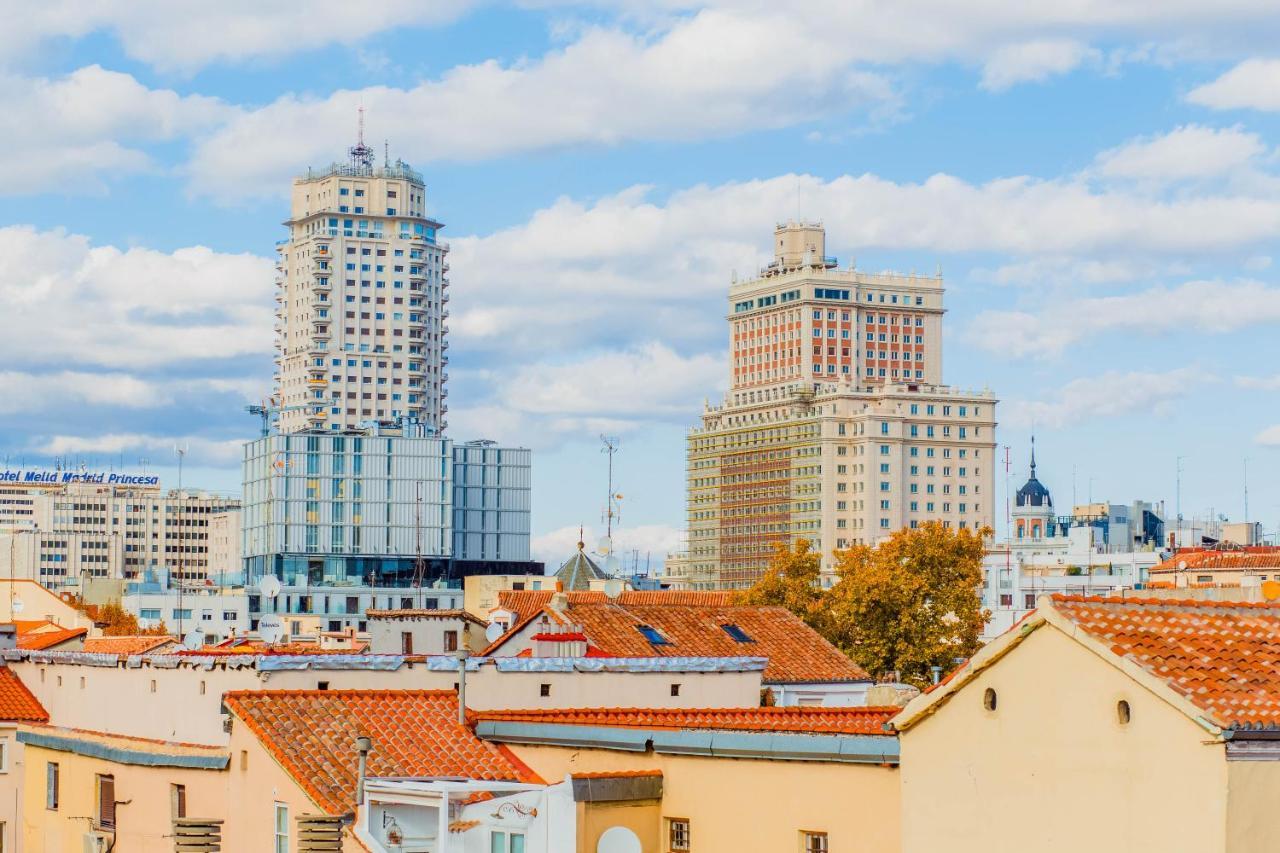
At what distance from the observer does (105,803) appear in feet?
100

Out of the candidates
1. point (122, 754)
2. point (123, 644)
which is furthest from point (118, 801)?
point (123, 644)

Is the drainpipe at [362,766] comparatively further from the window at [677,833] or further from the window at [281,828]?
the window at [677,833]

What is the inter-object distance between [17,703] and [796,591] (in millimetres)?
51637

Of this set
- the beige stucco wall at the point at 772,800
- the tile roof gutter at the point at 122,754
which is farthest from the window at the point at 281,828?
the beige stucco wall at the point at 772,800

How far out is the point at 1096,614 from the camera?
17.7 meters

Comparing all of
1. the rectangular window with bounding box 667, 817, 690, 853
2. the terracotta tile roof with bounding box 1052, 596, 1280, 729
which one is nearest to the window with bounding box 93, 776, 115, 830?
the rectangular window with bounding box 667, 817, 690, 853

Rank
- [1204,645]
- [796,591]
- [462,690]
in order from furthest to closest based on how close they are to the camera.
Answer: [796,591], [462,690], [1204,645]

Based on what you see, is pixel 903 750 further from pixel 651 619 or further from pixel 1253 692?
pixel 651 619

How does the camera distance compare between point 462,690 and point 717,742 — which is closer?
point 717,742

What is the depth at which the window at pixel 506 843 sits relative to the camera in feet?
70.8

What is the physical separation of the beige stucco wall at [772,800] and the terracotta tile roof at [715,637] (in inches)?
888

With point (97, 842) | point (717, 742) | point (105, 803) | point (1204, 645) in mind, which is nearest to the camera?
point (1204, 645)

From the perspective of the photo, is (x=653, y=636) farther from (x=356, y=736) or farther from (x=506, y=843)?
(x=506, y=843)

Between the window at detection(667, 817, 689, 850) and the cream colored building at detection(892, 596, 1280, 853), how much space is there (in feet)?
11.5
